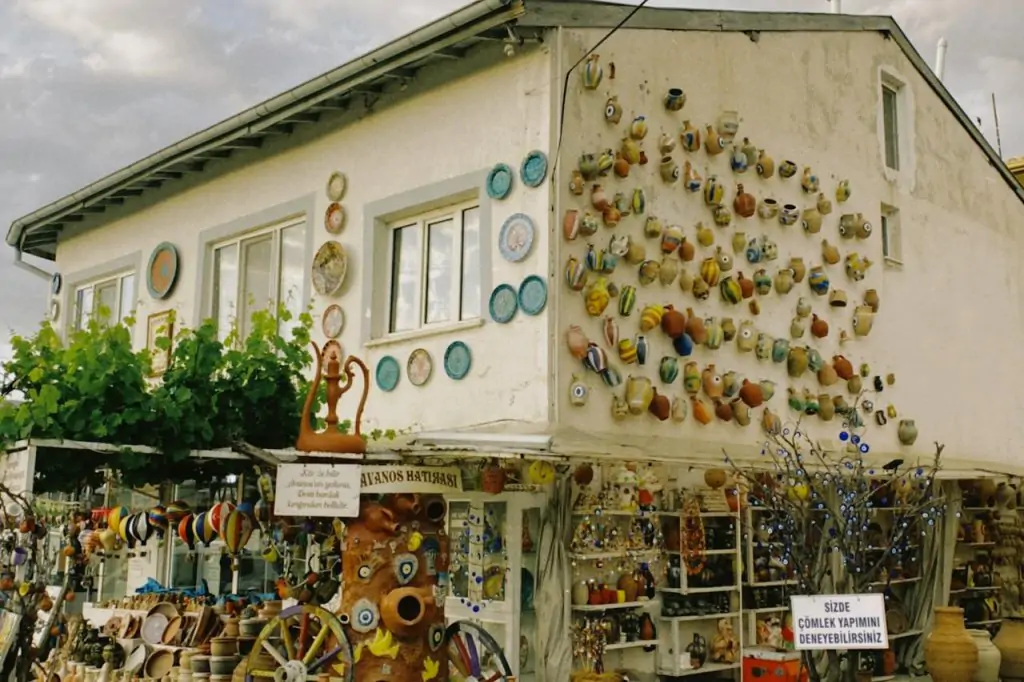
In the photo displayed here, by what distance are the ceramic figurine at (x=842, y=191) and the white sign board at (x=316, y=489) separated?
6189 millimetres

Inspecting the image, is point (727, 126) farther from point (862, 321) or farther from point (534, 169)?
point (862, 321)

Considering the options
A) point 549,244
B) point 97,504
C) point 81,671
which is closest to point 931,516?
point 549,244

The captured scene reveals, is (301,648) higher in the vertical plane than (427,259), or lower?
lower

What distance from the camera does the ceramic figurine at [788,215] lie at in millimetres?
10047

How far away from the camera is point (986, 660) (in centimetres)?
1041

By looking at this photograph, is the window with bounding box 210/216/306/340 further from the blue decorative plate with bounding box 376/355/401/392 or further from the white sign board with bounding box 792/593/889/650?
the white sign board with bounding box 792/593/889/650

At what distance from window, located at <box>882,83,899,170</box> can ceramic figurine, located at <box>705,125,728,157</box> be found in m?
3.33

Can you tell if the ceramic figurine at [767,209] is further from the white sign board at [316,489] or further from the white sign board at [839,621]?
the white sign board at [316,489]

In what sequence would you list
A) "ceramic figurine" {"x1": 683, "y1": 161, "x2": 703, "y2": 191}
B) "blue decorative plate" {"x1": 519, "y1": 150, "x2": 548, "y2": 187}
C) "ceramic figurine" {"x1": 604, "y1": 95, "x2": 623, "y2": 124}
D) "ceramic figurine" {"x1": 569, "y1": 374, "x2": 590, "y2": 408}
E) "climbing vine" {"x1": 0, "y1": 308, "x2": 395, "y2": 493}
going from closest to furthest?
Result: "climbing vine" {"x1": 0, "y1": 308, "x2": 395, "y2": 493} < "ceramic figurine" {"x1": 569, "y1": 374, "x2": 590, "y2": 408} < "blue decorative plate" {"x1": 519, "y1": 150, "x2": 548, "y2": 187} < "ceramic figurine" {"x1": 604, "y1": 95, "x2": 623, "y2": 124} < "ceramic figurine" {"x1": 683, "y1": 161, "x2": 703, "y2": 191}

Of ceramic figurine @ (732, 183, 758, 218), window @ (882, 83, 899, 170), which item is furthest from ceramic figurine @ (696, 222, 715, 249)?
window @ (882, 83, 899, 170)

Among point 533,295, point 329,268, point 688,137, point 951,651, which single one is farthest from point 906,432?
point 329,268

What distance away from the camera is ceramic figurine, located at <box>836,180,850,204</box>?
10805 mm

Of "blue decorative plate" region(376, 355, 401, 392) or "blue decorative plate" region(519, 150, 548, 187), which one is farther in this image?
"blue decorative plate" region(376, 355, 401, 392)

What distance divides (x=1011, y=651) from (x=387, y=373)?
6640 mm
